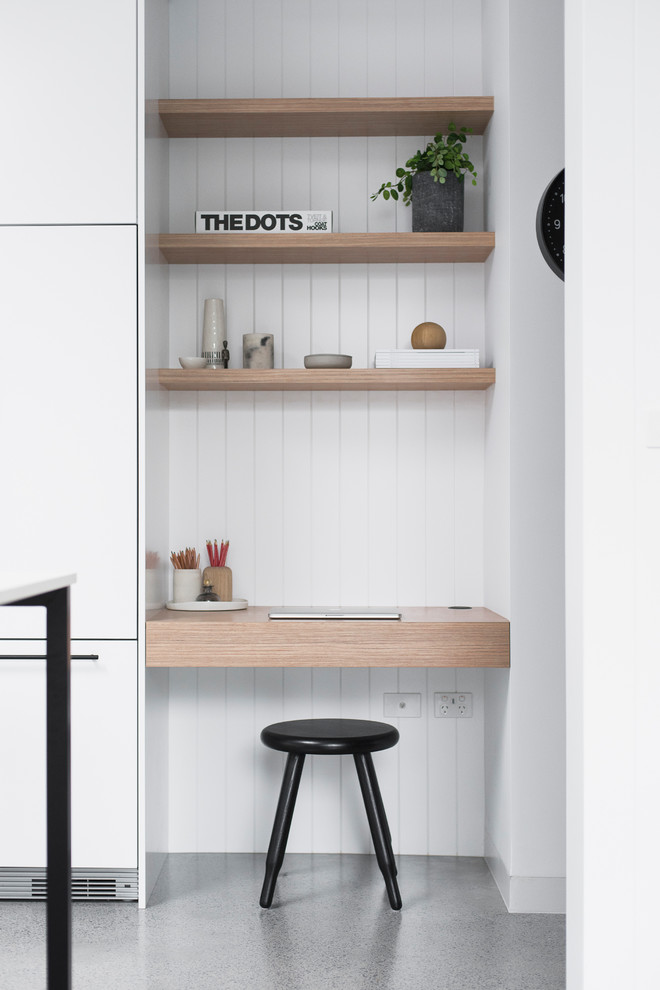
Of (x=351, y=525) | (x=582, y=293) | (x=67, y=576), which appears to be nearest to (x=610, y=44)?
(x=582, y=293)

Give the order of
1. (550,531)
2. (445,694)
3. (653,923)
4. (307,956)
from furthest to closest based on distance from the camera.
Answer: (445,694) < (550,531) < (307,956) < (653,923)

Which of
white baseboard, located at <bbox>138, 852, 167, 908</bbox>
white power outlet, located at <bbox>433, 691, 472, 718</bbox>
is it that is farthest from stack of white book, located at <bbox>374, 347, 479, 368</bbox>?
white baseboard, located at <bbox>138, 852, 167, 908</bbox>

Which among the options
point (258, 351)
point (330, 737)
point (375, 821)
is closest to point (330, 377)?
point (258, 351)

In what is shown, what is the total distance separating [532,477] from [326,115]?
132cm

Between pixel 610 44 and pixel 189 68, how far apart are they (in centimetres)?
195

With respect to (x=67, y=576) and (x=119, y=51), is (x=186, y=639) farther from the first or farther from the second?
(x=119, y=51)

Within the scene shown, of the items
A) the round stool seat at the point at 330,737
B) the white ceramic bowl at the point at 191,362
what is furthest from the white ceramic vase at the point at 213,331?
the round stool seat at the point at 330,737

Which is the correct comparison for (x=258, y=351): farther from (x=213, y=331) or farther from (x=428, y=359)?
(x=428, y=359)

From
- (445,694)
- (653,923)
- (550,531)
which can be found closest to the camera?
(653,923)

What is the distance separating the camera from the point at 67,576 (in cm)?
165

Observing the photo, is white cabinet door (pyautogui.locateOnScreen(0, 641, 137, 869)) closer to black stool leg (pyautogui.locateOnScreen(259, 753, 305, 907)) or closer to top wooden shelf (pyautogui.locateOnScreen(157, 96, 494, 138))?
black stool leg (pyautogui.locateOnScreen(259, 753, 305, 907))

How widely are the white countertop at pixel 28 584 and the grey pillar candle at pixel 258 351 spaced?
1501 mm

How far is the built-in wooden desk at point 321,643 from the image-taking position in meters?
2.70

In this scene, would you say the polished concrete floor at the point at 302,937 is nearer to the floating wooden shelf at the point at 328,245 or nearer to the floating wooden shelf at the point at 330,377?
the floating wooden shelf at the point at 330,377
